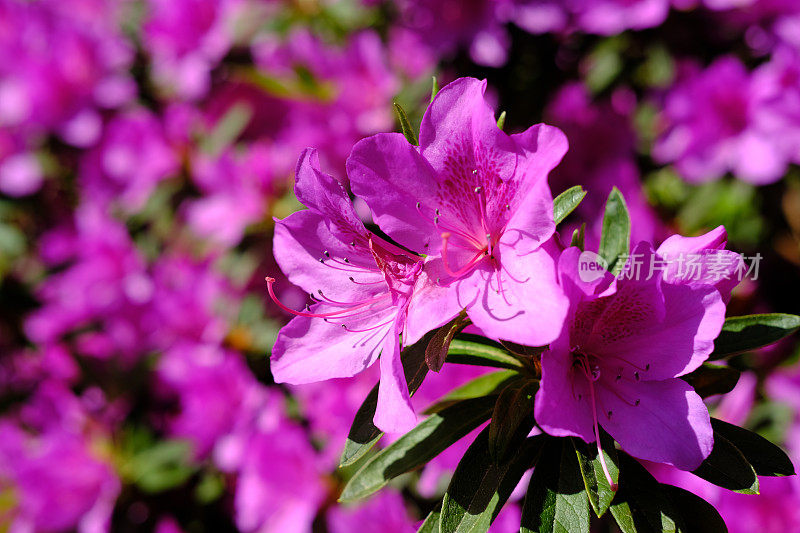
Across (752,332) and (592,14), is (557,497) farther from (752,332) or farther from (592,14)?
(592,14)

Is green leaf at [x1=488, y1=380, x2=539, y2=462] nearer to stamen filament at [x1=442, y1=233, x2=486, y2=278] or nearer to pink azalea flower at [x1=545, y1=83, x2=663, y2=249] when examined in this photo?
stamen filament at [x1=442, y1=233, x2=486, y2=278]

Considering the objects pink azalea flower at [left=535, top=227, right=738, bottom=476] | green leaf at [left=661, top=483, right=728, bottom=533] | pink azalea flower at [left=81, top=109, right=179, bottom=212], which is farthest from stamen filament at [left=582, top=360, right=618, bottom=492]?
pink azalea flower at [left=81, top=109, right=179, bottom=212]

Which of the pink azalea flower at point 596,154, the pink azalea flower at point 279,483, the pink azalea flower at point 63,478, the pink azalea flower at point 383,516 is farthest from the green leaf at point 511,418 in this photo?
the pink azalea flower at point 63,478

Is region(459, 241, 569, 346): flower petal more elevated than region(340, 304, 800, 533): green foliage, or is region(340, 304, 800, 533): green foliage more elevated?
region(459, 241, 569, 346): flower petal

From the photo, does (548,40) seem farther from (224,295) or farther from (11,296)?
(11,296)

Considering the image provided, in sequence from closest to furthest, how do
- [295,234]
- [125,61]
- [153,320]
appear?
[295,234] → [153,320] → [125,61]

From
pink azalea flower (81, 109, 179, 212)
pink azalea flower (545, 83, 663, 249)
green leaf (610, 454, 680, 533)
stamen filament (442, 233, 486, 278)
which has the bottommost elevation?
pink azalea flower (545, 83, 663, 249)

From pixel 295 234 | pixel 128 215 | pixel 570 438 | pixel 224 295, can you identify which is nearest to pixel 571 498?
pixel 570 438
